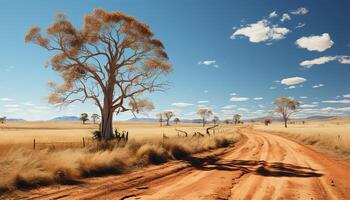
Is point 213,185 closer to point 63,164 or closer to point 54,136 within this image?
point 63,164

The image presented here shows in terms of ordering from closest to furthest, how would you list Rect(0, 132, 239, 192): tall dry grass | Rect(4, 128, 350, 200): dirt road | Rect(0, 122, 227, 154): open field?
Rect(4, 128, 350, 200): dirt road < Rect(0, 132, 239, 192): tall dry grass < Rect(0, 122, 227, 154): open field

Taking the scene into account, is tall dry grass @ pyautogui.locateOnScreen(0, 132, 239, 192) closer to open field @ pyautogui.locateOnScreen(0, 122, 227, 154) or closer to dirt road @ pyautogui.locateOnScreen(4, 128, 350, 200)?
dirt road @ pyautogui.locateOnScreen(4, 128, 350, 200)

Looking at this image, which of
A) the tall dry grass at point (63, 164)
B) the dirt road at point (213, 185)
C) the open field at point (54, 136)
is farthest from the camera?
the open field at point (54, 136)

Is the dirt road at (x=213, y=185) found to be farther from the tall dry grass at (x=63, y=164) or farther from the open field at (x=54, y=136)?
the open field at (x=54, y=136)

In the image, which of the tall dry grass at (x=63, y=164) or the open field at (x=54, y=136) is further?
the open field at (x=54, y=136)

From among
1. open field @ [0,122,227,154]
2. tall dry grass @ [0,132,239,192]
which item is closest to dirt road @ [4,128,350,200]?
tall dry grass @ [0,132,239,192]

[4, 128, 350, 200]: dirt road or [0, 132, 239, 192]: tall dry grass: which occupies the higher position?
[0, 132, 239, 192]: tall dry grass

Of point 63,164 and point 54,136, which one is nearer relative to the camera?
point 63,164

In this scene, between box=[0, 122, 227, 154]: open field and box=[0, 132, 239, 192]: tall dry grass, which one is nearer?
box=[0, 132, 239, 192]: tall dry grass

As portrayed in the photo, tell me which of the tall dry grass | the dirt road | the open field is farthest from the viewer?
the open field

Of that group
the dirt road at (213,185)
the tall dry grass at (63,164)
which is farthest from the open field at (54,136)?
the dirt road at (213,185)

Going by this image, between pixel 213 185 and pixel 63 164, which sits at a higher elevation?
pixel 63 164

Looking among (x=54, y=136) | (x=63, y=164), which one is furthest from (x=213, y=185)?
(x=54, y=136)

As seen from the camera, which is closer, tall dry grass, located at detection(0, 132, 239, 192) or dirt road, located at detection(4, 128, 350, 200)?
dirt road, located at detection(4, 128, 350, 200)
